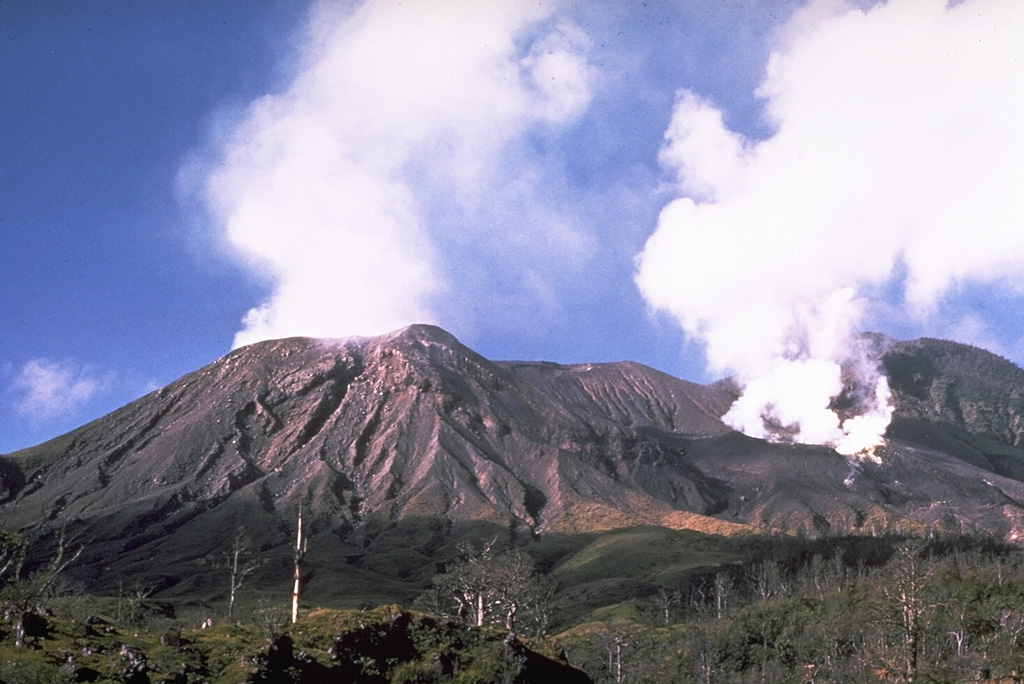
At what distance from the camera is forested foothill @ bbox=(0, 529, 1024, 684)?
32438mm

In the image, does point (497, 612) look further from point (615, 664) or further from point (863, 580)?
point (863, 580)

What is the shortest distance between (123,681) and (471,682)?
13.2m

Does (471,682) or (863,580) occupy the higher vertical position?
(863,580)

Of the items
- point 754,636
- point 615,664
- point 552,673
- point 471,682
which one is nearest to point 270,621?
point 471,682

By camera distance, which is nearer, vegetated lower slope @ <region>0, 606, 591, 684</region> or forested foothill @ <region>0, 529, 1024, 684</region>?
vegetated lower slope @ <region>0, 606, 591, 684</region>

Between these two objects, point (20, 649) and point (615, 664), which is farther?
point (615, 664)

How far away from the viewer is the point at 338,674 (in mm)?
33906

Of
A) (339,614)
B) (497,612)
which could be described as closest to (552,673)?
(339,614)

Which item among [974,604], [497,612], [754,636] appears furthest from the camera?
[974,604]

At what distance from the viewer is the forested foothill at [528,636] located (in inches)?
1277

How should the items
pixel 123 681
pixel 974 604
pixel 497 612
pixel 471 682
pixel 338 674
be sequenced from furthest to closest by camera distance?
pixel 974 604 → pixel 497 612 → pixel 471 682 → pixel 338 674 → pixel 123 681

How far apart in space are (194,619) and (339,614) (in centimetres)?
14986

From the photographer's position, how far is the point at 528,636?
108000mm

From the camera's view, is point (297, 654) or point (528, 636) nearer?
point (297, 654)
